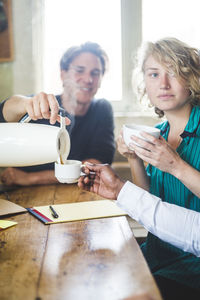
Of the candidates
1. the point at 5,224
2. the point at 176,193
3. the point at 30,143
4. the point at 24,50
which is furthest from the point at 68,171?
the point at 24,50

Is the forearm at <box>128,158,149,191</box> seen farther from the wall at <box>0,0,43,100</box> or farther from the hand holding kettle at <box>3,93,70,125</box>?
the wall at <box>0,0,43,100</box>

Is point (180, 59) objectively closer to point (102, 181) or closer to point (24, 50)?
point (102, 181)

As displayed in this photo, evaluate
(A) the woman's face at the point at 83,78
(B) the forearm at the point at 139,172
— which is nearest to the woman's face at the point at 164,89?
(B) the forearm at the point at 139,172

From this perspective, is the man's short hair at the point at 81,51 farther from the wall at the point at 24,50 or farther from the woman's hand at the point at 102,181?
the woman's hand at the point at 102,181

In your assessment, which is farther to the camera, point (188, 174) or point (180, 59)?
point (180, 59)

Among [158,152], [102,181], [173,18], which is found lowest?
[102,181]

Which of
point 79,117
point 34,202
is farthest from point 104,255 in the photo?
point 79,117

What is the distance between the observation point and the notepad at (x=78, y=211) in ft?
3.47

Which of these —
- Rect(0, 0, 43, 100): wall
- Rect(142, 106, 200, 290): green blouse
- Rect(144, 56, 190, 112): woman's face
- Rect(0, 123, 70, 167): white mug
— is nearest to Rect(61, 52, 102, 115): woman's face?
Rect(0, 0, 43, 100): wall

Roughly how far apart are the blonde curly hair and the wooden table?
2.15ft

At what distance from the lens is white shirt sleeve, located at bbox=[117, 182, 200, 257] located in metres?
0.95

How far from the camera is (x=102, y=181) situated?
115 cm

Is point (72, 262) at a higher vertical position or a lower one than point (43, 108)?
lower

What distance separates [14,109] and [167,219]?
0.73 meters
